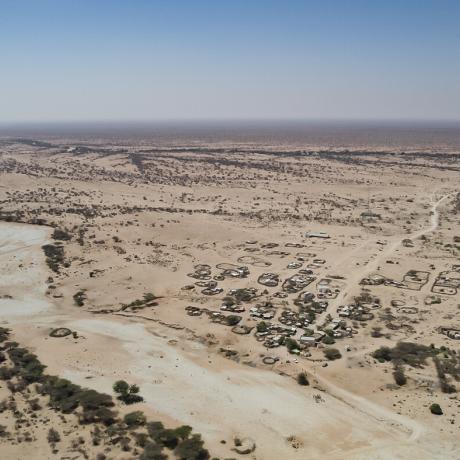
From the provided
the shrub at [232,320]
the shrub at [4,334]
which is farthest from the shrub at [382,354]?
the shrub at [4,334]

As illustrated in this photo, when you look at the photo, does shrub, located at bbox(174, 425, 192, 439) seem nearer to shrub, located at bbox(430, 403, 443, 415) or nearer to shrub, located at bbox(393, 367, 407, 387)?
shrub, located at bbox(430, 403, 443, 415)

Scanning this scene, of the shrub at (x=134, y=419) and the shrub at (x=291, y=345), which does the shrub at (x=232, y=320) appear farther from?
the shrub at (x=134, y=419)

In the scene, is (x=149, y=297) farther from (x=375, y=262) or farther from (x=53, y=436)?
(x=375, y=262)

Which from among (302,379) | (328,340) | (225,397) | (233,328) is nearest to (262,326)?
(233,328)

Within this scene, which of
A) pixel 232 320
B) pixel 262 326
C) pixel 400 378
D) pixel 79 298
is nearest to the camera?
pixel 400 378

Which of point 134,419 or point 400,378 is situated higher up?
point 134,419

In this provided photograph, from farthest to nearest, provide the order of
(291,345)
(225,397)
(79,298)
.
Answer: (79,298)
(291,345)
(225,397)

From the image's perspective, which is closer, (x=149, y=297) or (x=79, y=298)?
(x=79, y=298)
